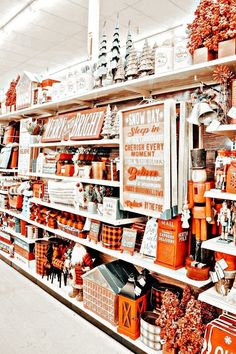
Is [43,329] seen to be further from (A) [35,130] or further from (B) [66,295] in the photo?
(A) [35,130]

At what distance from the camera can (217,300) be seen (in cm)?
171

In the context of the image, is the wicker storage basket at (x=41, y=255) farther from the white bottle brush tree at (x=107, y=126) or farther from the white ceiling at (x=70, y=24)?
the white ceiling at (x=70, y=24)

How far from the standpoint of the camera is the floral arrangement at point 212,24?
174 centimetres

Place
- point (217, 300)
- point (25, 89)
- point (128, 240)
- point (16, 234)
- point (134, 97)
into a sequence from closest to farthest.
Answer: point (217, 300), point (128, 240), point (134, 97), point (25, 89), point (16, 234)

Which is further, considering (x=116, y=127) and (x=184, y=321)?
(x=116, y=127)

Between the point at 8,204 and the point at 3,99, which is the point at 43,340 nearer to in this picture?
the point at 8,204

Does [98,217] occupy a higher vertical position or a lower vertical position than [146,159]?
lower

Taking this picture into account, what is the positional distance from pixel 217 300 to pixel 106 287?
103cm

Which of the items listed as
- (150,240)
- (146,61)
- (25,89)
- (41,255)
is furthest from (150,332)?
(25,89)

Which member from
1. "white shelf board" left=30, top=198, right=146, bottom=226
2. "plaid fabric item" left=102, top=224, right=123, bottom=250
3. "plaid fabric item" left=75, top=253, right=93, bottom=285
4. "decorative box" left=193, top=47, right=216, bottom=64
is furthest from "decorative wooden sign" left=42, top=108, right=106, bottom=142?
"plaid fabric item" left=75, top=253, right=93, bottom=285

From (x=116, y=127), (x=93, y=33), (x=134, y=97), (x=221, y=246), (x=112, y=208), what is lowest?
(x=221, y=246)

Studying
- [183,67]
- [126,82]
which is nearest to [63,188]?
[126,82]

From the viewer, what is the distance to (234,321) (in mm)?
1755

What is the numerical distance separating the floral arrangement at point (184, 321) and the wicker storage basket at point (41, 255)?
1.79 m
